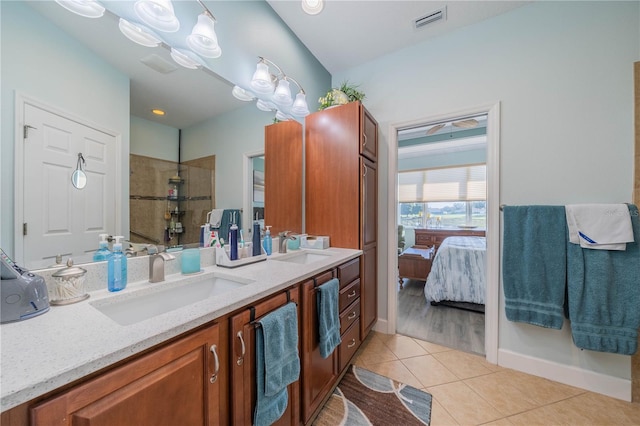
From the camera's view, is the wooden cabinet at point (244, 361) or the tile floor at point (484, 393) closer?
the wooden cabinet at point (244, 361)

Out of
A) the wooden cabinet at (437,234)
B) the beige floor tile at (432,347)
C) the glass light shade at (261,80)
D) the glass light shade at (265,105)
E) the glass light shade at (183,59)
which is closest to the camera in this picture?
the glass light shade at (183,59)

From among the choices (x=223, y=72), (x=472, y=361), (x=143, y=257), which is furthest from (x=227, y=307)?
(x=472, y=361)

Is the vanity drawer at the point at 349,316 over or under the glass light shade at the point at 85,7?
under

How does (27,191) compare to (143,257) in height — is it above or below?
above

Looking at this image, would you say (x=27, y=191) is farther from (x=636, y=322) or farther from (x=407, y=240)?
(x=407, y=240)

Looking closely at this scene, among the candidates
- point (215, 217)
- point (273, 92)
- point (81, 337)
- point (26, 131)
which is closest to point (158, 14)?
point (26, 131)

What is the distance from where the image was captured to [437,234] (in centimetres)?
526

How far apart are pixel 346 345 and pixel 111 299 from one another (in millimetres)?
1433

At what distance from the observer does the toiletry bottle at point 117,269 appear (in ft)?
3.15

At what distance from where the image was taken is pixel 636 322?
57.2 inches

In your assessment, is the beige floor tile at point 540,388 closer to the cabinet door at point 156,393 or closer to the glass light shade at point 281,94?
the cabinet door at point 156,393

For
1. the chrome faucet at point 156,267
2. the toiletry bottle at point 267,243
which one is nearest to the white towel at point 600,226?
the toiletry bottle at point 267,243

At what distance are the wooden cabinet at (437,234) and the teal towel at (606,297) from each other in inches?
131

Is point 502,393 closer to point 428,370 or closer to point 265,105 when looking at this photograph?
point 428,370
